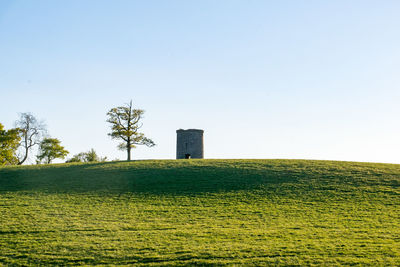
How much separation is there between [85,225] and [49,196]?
9025mm

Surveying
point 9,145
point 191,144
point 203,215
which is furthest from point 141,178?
point 9,145

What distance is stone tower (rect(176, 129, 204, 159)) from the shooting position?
165 feet

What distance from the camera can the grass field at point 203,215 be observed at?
45.5ft

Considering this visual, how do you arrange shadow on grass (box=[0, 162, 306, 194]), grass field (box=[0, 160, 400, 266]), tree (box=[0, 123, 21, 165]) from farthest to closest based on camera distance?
tree (box=[0, 123, 21, 165])
shadow on grass (box=[0, 162, 306, 194])
grass field (box=[0, 160, 400, 266])

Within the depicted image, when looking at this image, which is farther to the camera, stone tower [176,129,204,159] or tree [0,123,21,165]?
tree [0,123,21,165]

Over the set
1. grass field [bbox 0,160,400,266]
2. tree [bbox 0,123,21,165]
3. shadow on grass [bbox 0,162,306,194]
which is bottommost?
grass field [bbox 0,160,400,266]

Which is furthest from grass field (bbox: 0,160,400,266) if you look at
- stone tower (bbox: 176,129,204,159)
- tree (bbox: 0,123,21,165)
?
tree (bbox: 0,123,21,165)

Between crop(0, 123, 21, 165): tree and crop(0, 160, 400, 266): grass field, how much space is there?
30067mm

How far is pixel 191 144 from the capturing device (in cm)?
5050

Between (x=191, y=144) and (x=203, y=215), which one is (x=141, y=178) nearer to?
(x=203, y=215)

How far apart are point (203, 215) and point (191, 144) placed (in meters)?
30.6

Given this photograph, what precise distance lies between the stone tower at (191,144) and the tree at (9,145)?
33016 millimetres

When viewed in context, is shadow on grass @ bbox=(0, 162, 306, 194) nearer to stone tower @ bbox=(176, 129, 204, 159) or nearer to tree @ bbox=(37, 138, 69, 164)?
stone tower @ bbox=(176, 129, 204, 159)

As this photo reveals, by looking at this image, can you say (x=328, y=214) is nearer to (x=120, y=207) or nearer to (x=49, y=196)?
(x=120, y=207)
